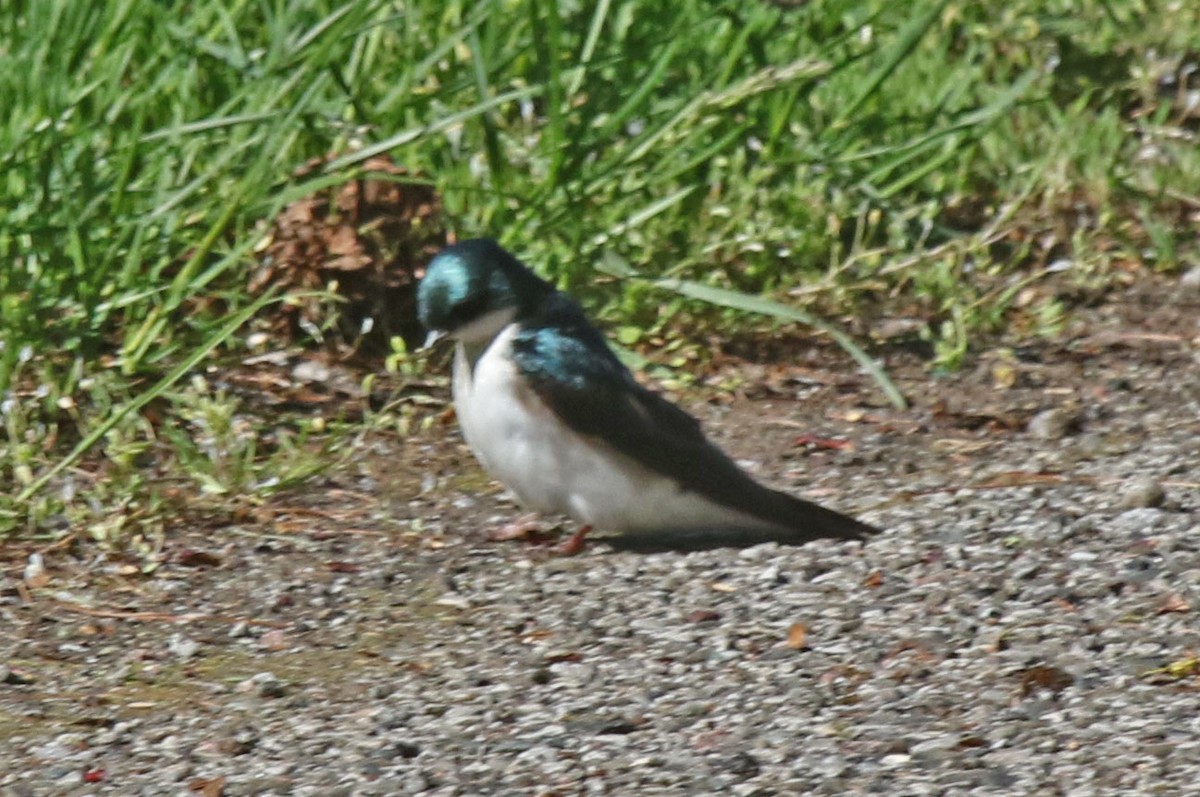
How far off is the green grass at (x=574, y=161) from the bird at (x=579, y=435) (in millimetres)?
462

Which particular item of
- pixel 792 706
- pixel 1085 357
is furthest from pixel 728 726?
pixel 1085 357

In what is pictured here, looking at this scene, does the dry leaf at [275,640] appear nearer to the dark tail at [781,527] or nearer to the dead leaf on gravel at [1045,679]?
the dark tail at [781,527]

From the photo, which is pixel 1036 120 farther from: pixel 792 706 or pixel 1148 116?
pixel 792 706

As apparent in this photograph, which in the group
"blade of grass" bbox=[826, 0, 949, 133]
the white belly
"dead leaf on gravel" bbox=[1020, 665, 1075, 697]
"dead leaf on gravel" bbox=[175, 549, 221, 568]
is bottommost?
"dead leaf on gravel" bbox=[1020, 665, 1075, 697]

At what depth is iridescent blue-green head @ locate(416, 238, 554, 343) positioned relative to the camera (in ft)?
15.3

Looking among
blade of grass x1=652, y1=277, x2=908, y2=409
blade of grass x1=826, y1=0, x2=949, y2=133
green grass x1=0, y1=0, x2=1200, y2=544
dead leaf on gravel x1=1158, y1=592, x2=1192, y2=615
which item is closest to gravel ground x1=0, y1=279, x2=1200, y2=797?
dead leaf on gravel x1=1158, y1=592, x2=1192, y2=615

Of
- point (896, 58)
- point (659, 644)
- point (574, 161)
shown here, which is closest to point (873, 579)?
point (659, 644)

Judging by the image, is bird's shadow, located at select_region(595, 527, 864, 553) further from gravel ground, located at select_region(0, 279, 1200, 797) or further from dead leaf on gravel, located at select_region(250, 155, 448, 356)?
dead leaf on gravel, located at select_region(250, 155, 448, 356)

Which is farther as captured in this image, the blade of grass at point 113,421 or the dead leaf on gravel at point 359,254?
Answer: the dead leaf on gravel at point 359,254

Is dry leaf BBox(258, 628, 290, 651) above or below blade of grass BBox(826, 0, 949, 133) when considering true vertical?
below

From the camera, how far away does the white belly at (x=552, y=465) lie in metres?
4.56

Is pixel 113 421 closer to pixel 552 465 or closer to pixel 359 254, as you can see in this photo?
pixel 552 465

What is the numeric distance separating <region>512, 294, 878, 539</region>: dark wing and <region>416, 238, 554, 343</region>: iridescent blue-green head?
0.08m

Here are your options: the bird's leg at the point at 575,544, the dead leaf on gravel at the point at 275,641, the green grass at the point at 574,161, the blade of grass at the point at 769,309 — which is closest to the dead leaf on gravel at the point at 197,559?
the green grass at the point at 574,161
